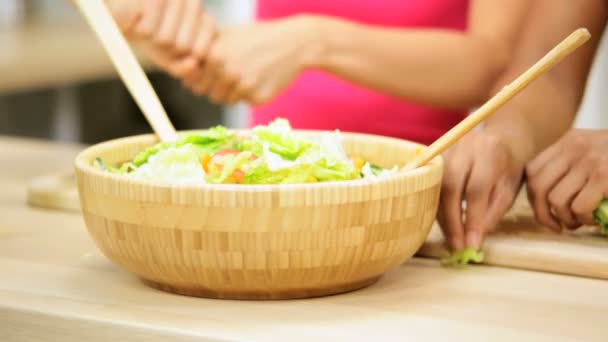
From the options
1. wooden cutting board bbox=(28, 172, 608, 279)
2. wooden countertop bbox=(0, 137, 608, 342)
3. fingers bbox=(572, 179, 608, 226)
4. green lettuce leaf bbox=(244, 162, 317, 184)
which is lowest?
wooden countertop bbox=(0, 137, 608, 342)

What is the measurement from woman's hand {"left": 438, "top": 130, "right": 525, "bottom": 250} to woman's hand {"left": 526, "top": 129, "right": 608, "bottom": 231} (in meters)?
0.03

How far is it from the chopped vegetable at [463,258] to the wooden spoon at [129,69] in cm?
35

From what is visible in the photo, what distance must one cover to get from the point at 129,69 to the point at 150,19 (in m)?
0.30

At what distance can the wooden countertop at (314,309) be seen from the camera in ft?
2.73

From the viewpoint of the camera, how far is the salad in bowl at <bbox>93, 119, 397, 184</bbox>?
91cm

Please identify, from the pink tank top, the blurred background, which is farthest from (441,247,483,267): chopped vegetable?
the blurred background

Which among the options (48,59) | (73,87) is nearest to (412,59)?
(48,59)

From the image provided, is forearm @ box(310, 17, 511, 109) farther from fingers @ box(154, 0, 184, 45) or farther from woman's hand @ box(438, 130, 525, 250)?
woman's hand @ box(438, 130, 525, 250)

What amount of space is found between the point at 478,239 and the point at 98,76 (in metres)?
2.36

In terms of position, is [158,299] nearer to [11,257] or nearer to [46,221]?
[11,257]

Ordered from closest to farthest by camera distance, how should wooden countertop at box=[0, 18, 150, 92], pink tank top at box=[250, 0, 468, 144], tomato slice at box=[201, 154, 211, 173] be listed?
tomato slice at box=[201, 154, 211, 173], pink tank top at box=[250, 0, 468, 144], wooden countertop at box=[0, 18, 150, 92]

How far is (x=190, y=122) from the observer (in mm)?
4465

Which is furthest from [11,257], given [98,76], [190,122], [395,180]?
[190,122]

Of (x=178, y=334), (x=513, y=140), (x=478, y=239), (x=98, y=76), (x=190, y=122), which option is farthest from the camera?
(x=190, y=122)
